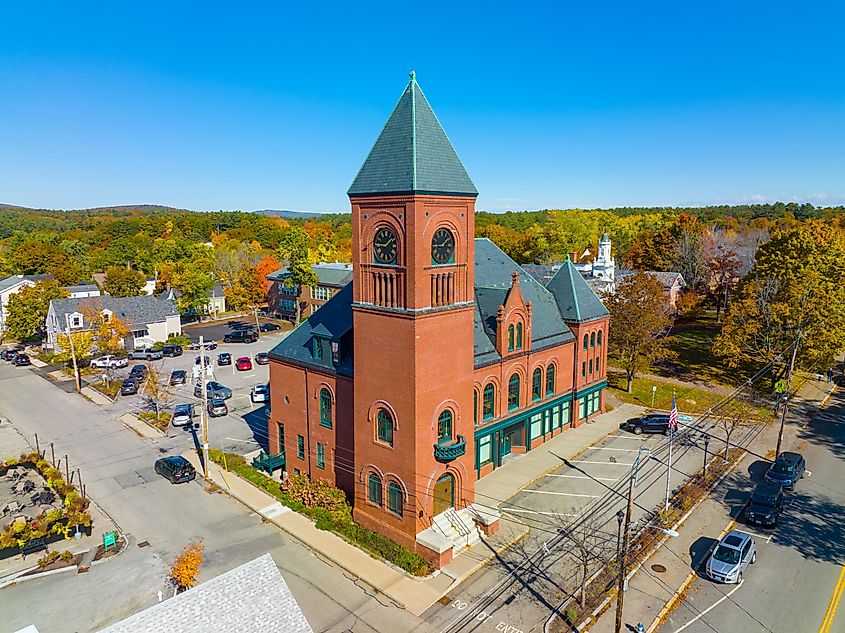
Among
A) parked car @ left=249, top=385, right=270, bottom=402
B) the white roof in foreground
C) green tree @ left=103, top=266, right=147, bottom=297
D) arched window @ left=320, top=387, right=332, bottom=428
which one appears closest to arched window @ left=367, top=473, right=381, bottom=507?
arched window @ left=320, top=387, right=332, bottom=428

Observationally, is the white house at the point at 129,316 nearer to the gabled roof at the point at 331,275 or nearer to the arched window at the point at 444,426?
the gabled roof at the point at 331,275

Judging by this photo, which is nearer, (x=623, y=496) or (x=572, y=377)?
(x=623, y=496)

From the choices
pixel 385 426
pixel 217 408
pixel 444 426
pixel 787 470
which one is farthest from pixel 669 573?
pixel 217 408

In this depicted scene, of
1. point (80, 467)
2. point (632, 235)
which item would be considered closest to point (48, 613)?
point (80, 467)

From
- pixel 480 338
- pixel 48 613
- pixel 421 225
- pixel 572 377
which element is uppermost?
pixel 421 225

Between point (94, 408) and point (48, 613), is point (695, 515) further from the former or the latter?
point (94, 408)

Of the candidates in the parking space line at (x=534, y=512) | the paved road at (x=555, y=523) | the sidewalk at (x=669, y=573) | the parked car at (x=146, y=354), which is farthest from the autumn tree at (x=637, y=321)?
the parked car at (x=146, y=354)

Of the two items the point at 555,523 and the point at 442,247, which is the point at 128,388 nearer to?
the point at 442,247
